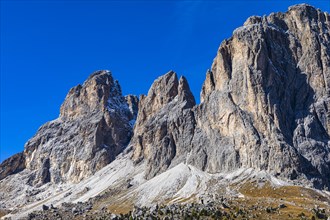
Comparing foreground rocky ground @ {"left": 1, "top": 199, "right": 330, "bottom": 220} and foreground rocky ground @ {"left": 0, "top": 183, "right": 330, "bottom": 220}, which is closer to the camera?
foreground rocky ground @ {"left": 1, "top": 199, "right": 330, "bottom": 220}

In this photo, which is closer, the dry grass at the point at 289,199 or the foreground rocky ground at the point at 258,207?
the foreground rocky ground at the point at 258,207

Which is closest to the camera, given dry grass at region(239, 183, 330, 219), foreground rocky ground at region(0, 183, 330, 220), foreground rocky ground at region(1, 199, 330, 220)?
foreground rocky ground at region(1, 199, 330, 220)

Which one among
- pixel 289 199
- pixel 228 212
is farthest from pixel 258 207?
pixel 289 199

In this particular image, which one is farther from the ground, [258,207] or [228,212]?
[228,212]

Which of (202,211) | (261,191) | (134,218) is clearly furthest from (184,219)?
(261,191)

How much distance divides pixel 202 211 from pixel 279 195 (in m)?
42.6

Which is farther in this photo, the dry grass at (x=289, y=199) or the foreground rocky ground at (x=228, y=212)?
the dry grass at (x=289, y=199)

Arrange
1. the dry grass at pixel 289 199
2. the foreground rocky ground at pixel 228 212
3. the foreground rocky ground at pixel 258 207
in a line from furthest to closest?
the dry grass at pixel 289 199 < the foreground rocky ground at pixel 258 207 < the foreground rocky ground at pixel 228 212

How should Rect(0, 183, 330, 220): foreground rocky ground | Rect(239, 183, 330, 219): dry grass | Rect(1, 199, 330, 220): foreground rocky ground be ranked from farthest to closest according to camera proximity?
Rect(239, 183, 330, 219): dry grass < Rect(0, 183, 330, 220): foreground rocky ground < Rect(1, 199, 330, 220): foreground rocky ground

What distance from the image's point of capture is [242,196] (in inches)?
7643

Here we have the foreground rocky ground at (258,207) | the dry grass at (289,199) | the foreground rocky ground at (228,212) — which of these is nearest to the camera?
the foreground rocky ground at (228,212)

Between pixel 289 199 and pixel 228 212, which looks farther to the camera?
pixel 289 199

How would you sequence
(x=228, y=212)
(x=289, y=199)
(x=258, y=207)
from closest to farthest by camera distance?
(x=228, y=212)
(x=258, y=207)
(x=289, y=199)

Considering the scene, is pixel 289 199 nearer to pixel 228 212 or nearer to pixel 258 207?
pixel 258 207
